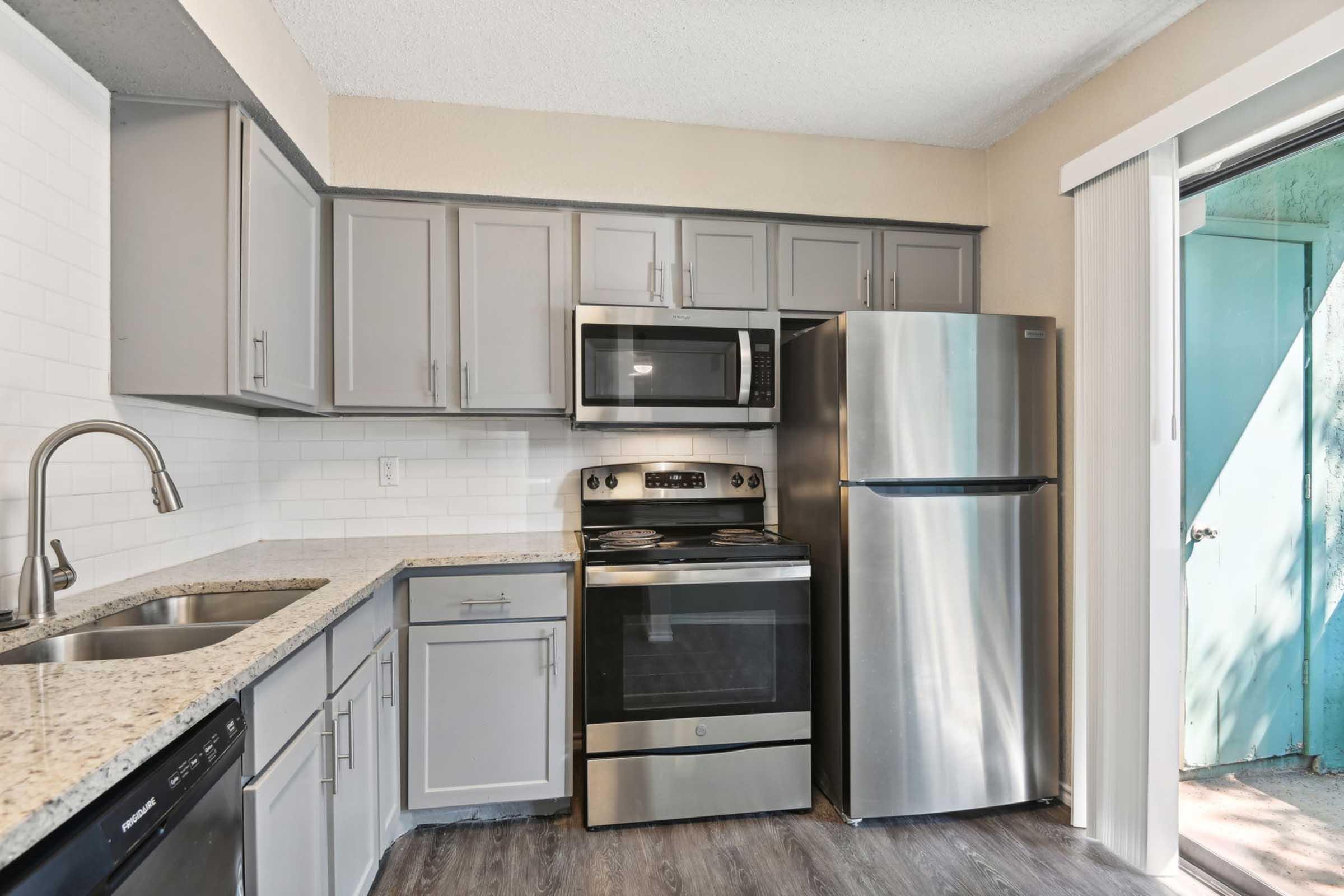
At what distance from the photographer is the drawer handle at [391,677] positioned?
6.48 feet

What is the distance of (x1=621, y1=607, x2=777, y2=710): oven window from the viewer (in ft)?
7.16

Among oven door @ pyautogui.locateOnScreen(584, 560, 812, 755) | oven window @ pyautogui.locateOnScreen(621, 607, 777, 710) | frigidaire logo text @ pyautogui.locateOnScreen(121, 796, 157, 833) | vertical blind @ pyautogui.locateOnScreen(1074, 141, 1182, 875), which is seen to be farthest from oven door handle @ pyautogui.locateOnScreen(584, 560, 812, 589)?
frigidaire logo text @ pyautogui.locateOnScreen(121, 796, 157, 833)

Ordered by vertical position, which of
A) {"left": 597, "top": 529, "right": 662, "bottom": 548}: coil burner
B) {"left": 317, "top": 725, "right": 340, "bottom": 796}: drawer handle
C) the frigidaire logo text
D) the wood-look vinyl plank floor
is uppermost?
{"left": 597, "top": 529, "right": 662, "bottom": 548}: coil burner

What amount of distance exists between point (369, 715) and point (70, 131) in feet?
5.22

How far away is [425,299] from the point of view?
2.38 m

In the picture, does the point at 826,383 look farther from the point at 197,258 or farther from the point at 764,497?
the point at 197,258

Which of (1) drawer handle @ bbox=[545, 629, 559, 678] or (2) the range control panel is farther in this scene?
(2) the range control panel

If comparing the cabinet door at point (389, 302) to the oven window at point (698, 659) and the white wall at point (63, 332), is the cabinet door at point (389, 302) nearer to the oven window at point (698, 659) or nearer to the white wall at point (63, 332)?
the white wall at point (63, 332)

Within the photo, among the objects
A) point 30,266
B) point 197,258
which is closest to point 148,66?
point 197,258

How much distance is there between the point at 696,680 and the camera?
221 centimetres

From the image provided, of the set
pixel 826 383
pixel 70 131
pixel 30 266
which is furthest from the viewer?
pixel 826 383

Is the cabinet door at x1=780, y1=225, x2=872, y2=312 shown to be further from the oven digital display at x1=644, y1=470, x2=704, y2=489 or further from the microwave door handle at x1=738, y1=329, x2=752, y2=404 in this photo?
the oven digital display at x1=644, y1=470, x2=704, y2=489

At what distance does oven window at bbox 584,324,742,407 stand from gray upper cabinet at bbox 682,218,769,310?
0.63 ft

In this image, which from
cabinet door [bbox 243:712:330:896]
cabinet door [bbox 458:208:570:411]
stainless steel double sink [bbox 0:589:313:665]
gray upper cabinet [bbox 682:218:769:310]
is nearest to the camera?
cabinet door [bbox 243:712:330:896]
